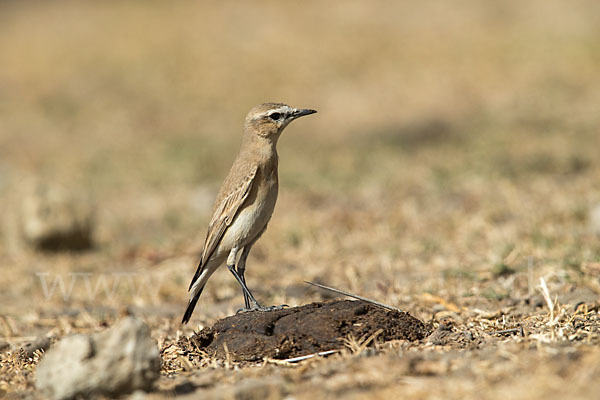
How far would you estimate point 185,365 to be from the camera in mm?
4105

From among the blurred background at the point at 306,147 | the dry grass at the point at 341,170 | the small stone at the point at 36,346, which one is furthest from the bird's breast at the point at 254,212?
the small stone at the point at 36,346

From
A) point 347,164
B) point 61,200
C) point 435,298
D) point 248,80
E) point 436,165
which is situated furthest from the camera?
point 248,80

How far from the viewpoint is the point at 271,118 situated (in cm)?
548

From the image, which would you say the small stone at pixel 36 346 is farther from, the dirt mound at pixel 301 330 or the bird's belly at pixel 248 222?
the bird's belly at pixel 248 222

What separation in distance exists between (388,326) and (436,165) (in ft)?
22.8

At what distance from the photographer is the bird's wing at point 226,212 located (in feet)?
17.1

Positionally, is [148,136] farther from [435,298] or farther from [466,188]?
[435,298]

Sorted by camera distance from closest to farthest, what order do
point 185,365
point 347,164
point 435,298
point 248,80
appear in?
point 185,365 < point 435,298 < point 347,164 < point 248,80

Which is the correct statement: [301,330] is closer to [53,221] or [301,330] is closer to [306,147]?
[53,221]

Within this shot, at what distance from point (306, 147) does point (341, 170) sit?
2156 millimetres

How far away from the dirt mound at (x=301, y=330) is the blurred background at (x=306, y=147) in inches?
59.3

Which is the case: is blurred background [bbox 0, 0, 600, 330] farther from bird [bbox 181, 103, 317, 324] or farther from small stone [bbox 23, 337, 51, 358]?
small stone [bbox 23, 337, 51, 358]

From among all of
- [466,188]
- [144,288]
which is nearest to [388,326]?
[144,288]

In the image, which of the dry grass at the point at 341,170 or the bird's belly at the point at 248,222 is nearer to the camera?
the dry grass at the point at 341,170
